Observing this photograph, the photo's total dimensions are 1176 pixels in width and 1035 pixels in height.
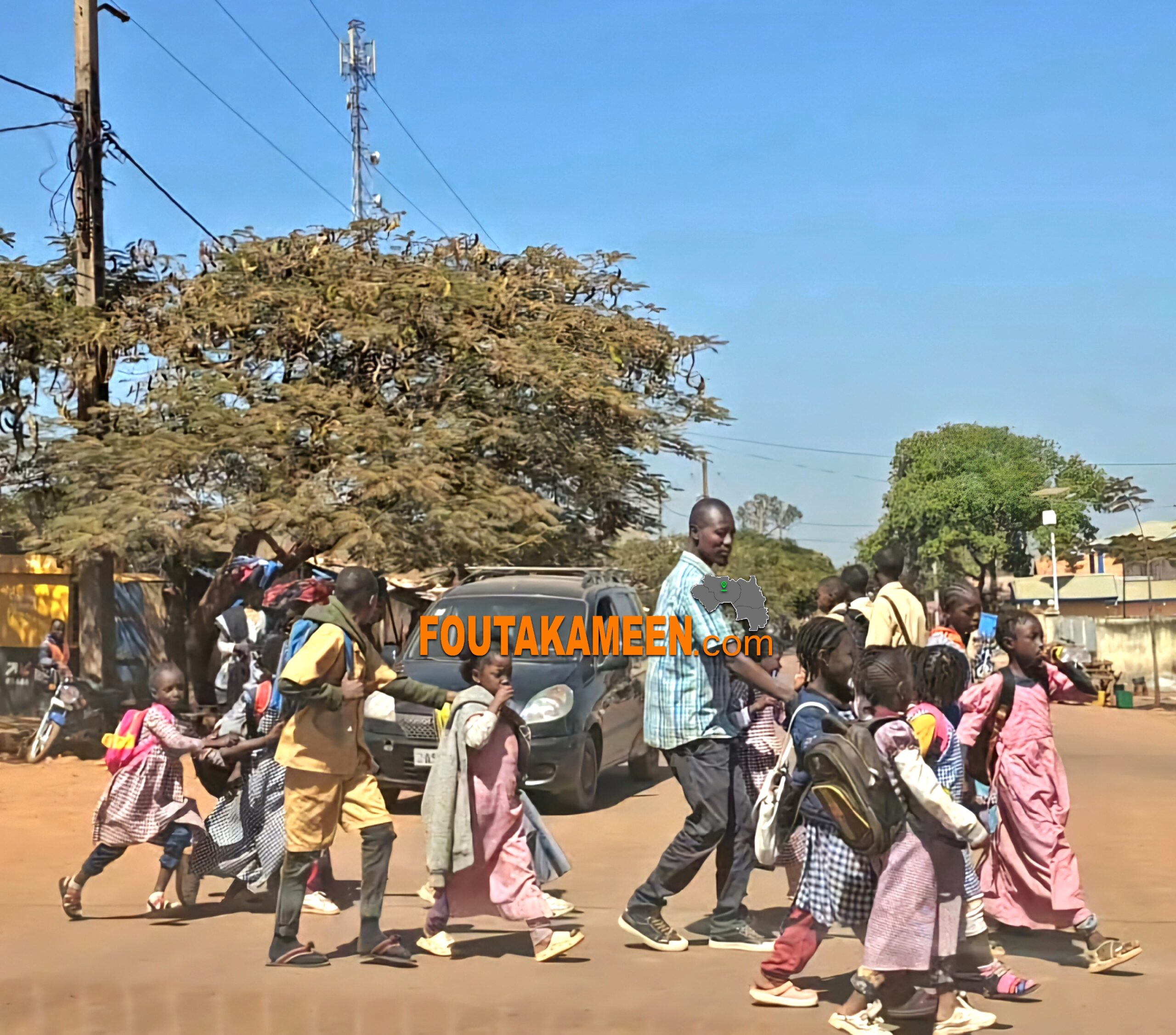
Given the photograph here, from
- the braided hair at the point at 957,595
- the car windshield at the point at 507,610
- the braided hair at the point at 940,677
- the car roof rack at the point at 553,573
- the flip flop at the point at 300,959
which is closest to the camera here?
the braided hair at the point at 940,677

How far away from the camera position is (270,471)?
15.8 meters

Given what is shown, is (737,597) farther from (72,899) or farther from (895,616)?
(72,899)

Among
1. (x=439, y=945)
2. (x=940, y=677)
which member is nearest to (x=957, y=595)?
(x=940, y=677)

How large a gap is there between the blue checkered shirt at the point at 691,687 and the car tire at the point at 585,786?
414 cm

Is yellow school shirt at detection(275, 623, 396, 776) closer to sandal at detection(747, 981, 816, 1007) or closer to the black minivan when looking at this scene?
sandal at detection(747, 981, 816, 1007)

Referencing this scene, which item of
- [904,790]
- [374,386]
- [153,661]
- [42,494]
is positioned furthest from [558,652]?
[153,661]

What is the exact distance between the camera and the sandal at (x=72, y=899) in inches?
273

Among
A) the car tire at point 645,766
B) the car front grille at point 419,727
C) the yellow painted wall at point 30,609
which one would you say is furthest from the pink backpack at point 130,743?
the yellow painted wall at point 30,609

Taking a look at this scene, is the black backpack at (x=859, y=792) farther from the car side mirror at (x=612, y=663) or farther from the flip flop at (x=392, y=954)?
the car side mirror at (x=612, y=663)

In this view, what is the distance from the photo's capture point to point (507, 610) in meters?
11.5

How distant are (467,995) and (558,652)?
555 centimetres

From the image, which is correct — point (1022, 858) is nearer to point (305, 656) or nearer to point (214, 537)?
point (305, 656)

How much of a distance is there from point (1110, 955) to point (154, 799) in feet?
14.6

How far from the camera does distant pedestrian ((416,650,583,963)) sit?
5926 millimetres
